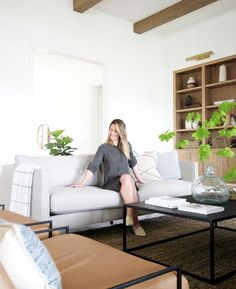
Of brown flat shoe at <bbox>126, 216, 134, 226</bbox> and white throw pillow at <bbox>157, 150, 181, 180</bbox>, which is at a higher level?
white throw pillow at <bbox>157, 150, 181, 180</bbox>

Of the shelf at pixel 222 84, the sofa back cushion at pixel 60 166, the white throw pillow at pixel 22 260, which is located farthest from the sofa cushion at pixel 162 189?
the shelf at pixel 222 84

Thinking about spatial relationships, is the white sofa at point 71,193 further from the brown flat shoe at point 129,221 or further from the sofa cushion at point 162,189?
the brown flat shoe at point 129,221

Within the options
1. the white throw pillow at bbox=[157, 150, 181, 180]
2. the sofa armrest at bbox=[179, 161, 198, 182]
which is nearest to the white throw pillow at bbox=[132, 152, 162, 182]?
the white throw pillow at bbox=[157, 150, 181, 180]

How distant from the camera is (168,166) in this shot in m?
3.79

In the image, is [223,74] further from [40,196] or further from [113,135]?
[40,196]

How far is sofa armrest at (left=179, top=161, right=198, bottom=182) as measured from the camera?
12.4ft

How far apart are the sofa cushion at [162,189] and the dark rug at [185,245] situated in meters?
0.31

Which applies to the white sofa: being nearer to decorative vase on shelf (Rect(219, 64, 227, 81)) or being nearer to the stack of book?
the stack of book

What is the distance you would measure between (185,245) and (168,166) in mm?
1451

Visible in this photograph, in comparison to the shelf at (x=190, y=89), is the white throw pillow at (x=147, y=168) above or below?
below

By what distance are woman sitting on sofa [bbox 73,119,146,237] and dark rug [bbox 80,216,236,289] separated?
0.29m

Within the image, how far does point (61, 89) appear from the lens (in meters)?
8.22

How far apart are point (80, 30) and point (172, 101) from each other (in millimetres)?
2233

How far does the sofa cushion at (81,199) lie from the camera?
2.54 meters
